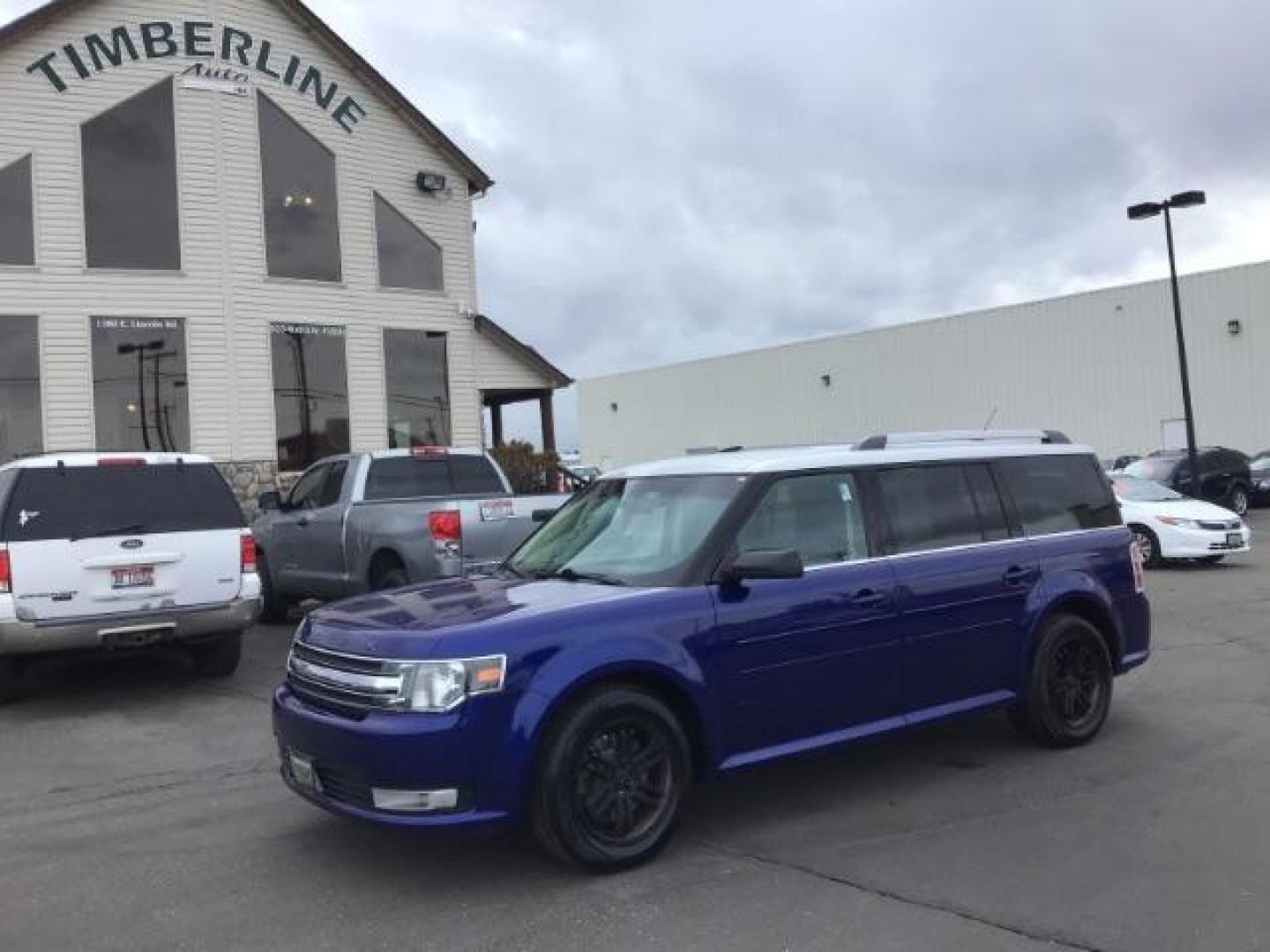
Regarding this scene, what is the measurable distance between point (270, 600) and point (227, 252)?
24.5 ft

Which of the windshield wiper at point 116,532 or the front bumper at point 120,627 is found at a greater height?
the windshield wiper at point 116,532

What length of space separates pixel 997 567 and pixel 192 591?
228 inches

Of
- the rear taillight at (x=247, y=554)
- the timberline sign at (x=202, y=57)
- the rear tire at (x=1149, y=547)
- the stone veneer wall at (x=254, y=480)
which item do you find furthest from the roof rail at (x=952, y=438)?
the timberline sign at (x=202, y=57)

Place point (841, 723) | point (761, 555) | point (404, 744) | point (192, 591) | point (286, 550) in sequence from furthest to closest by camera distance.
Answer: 1. point (286, 550)
2. point (192, 591)
3. point (841, 723)
4. point (761, 555)
5. point (404, 744)

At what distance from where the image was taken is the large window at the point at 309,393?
746 inches

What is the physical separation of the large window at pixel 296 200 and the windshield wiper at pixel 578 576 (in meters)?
14.7

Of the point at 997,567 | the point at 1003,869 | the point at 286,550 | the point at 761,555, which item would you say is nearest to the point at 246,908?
the point at 761,555

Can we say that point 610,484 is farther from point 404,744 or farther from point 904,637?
point 404,744

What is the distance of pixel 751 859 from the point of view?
16.3 feet

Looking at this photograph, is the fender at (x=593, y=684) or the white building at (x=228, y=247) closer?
the fender at (x=593, y=684)

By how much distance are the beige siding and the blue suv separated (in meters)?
13.4

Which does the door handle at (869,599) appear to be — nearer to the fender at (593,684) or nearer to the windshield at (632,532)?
the windshield at (632,532)

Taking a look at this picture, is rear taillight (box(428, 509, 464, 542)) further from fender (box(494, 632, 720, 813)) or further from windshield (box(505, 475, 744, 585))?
fender (box(494, 632, 720, 813))

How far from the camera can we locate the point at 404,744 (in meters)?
4.52
